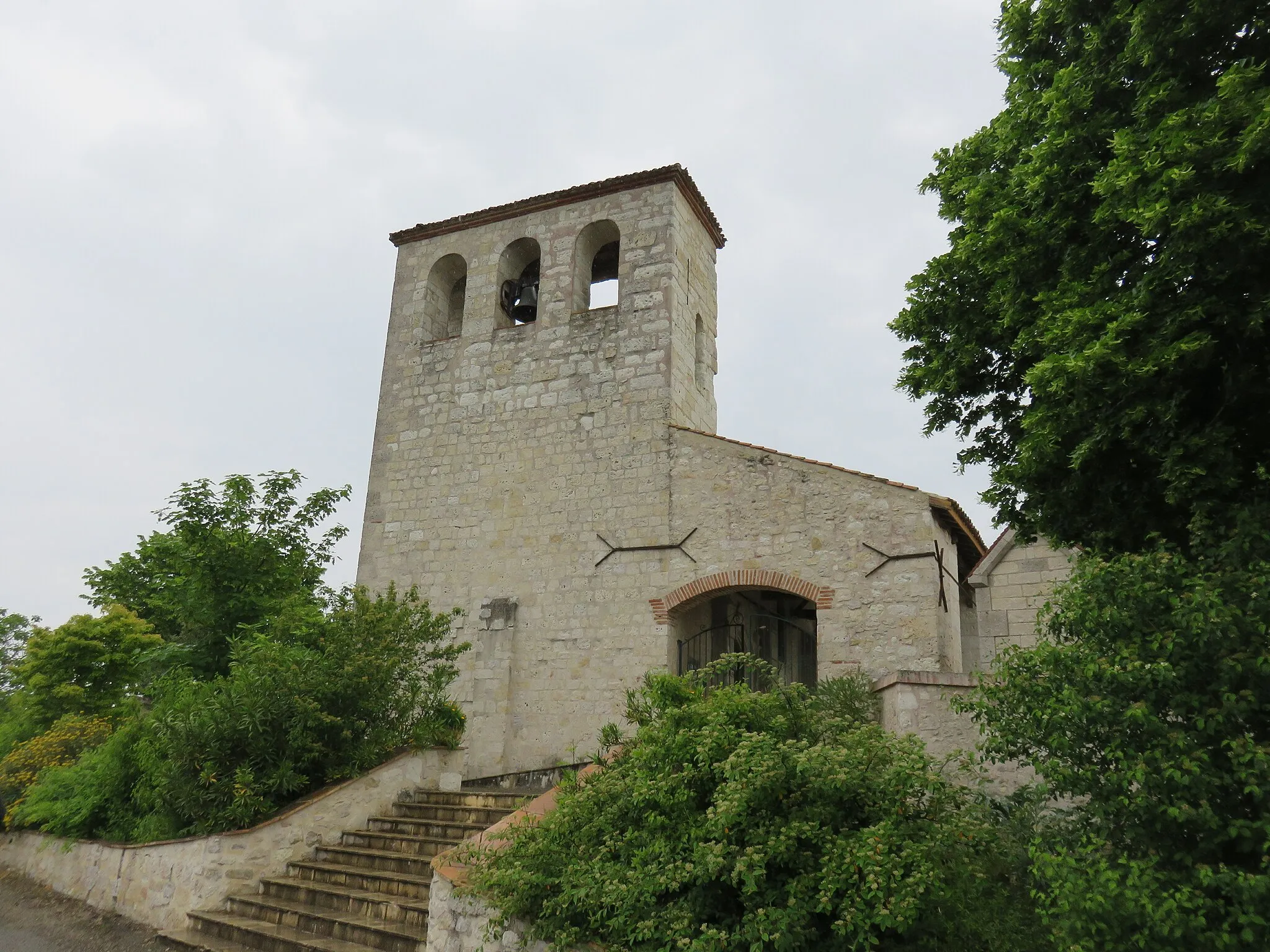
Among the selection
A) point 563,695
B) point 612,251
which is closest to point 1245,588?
point 563,695

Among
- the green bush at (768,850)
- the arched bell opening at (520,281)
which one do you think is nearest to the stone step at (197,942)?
the green bush at (768,850)

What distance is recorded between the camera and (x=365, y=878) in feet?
26.0

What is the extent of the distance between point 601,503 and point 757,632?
2869mm

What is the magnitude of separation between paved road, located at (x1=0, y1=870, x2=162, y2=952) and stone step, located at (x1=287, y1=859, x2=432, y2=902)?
1281 millimetres

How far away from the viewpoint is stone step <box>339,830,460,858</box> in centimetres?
838

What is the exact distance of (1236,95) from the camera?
16.3ft

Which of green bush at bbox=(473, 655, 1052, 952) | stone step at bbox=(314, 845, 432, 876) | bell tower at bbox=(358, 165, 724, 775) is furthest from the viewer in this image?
bell tower at bbox=(358, 165, 724, 775)

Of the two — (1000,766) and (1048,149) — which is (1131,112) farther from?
(1000,766)

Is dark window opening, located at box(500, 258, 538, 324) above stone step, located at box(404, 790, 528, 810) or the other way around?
above

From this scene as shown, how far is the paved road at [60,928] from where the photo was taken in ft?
25.8

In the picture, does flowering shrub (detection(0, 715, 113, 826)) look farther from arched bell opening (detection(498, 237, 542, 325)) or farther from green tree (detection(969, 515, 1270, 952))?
green tree (detection(969, 515, 1270, 952))

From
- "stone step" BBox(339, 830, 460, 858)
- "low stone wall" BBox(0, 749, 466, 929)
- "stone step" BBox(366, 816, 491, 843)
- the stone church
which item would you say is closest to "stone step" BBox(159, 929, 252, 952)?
"low stone wall" BBox(0, 749, 466, 929)

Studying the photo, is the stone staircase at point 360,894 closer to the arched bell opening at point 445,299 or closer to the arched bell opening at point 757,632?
the arched bell opening at point 757,632

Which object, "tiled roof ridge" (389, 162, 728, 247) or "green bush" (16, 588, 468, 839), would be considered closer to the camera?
"green bush" (16, 588, 468, 839)
